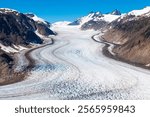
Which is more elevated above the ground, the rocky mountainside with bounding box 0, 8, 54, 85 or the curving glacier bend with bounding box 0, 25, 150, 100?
the rocky mountainside with bounding box 0, 8, 54, 85

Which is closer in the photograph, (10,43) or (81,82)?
(81,82)

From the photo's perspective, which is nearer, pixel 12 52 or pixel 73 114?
pixel 73 114

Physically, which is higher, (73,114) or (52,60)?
(52,60)

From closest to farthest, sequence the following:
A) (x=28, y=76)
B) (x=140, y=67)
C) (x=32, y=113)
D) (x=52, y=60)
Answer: (x=32, y=113), (x=28, y=76), (x=140, y=67), (x=52, y=60)

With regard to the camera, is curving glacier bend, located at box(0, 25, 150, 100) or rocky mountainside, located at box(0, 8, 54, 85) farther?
rocky mountainside, located at box(0, 8, 54, 85)

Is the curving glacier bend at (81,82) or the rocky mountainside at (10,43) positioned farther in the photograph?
the rocky mountainside at (10,43)

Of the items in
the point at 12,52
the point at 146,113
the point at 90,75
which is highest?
the point at 12,52

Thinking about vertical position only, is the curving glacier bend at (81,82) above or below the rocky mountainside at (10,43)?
below

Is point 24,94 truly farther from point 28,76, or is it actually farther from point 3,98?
point 28,76

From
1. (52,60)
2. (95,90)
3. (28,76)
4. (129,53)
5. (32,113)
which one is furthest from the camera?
(129,53)

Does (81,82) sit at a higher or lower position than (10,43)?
lower

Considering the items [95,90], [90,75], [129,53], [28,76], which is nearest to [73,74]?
[90,75]
